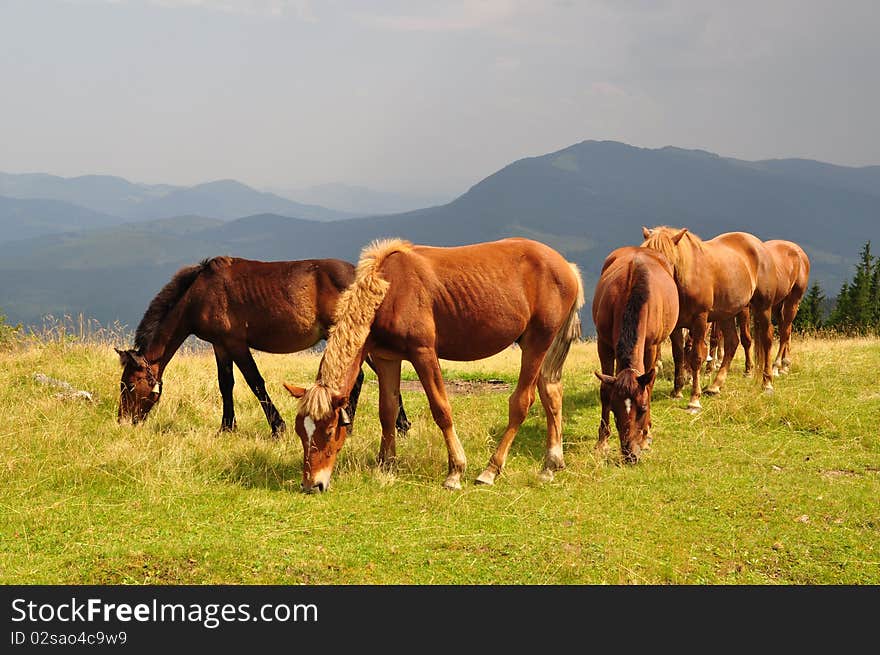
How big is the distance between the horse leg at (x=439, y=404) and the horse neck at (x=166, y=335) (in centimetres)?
410

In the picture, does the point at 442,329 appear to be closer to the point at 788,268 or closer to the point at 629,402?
the point at 629,402

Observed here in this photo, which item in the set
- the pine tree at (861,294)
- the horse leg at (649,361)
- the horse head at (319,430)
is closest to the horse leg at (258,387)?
the horse head at (319,430)

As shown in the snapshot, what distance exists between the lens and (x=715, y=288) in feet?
41.7

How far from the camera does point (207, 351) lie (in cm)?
1847

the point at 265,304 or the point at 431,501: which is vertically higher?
the point at 265,304

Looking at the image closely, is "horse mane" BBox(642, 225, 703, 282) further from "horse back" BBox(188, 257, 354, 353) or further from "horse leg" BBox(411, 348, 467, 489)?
"horse leg" BBox(411, 348, 467, 489)

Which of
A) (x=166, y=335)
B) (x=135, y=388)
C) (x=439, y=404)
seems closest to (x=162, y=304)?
(x=166, y=335)

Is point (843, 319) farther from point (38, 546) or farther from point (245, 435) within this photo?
point (38, 546)

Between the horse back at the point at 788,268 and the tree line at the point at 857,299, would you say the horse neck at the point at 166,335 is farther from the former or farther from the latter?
the tree line at the point at 857,299

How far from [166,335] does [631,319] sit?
6376mm

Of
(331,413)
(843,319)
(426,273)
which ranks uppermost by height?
(426,273)

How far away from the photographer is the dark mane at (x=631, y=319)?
8.88 meters

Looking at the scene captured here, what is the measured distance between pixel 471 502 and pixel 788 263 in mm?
11631
